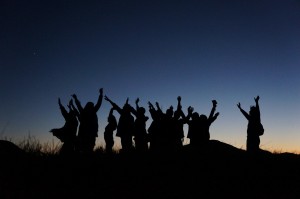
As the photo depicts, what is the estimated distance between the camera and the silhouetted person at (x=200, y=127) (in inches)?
608

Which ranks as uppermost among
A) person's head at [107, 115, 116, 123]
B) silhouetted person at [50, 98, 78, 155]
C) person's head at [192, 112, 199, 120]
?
person's head at [192, 112, 199, 120]

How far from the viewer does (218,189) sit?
33.2 feet

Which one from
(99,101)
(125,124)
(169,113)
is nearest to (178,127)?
(169,113)

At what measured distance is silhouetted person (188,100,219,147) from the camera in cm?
1545

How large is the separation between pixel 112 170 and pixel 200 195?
139 inches

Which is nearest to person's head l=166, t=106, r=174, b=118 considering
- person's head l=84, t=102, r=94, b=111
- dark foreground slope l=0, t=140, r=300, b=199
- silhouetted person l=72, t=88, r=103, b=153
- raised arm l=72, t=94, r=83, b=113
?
dark foreground slope l=0, t=140, r=300, b=199

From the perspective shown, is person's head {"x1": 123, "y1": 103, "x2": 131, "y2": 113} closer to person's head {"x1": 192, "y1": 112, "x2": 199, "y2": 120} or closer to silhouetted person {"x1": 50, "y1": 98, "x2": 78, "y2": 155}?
silhouetted person {"x1": 50, "y1": 98, "x2": 78, "y2": 155}

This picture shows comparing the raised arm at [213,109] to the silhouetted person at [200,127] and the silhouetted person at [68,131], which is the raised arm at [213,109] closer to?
the silhouetted person at [200,127]

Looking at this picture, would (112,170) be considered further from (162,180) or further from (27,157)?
(27,157)

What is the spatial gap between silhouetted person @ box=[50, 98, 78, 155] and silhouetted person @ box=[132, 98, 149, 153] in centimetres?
227

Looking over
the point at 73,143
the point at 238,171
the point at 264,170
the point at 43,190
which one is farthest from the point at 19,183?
the point at 264,170

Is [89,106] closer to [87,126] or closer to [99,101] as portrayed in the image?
[99,101]

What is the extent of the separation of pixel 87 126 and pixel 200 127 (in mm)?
4389

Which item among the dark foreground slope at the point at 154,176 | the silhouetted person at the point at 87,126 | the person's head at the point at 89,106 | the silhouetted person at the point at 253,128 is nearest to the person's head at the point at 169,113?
the dark foreground slope at the point at 154,176
